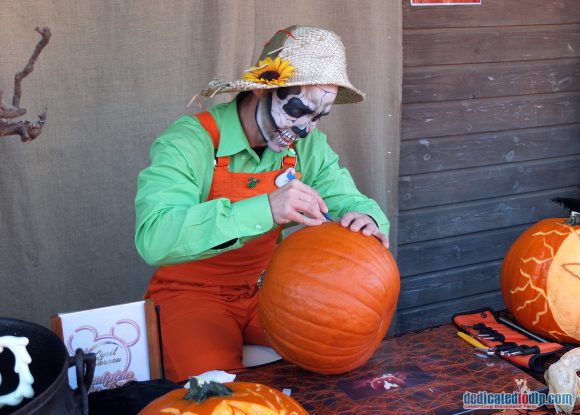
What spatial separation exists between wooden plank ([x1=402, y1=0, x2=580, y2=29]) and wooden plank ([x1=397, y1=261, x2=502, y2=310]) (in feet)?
4.64

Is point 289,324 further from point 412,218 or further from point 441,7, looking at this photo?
point 441,7

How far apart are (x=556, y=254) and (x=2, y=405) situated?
1514 mm

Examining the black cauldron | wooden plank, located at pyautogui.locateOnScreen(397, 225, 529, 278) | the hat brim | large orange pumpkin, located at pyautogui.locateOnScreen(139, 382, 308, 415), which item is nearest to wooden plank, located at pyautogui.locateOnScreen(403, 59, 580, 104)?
wooden plank, located at pyautogui.locateOnScreen(397, 225, 529, 278)

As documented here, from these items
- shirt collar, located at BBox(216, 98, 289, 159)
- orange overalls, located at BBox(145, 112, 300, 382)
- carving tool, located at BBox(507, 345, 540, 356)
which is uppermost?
shirt collar, located at BBox(216, 98, 289, 159)

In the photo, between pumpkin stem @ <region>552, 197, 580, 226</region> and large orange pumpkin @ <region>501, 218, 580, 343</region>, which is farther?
pumpkin stem @ <region>552, 197, 580, 226</region>

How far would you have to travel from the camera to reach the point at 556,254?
5.97 feet

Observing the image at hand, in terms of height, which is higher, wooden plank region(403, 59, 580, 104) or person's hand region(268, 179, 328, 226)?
wooden plank region(403, 59, 580, 104)

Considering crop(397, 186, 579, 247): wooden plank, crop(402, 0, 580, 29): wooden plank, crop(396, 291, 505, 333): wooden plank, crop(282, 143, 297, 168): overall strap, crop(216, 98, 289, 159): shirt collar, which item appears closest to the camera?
crop(216, 98, 289, 159): shirt collar

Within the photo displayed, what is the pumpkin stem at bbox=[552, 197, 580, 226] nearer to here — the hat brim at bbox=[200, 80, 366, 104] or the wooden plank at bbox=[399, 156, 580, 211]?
the hat brim at bbox=[200, 80, 366, 104]

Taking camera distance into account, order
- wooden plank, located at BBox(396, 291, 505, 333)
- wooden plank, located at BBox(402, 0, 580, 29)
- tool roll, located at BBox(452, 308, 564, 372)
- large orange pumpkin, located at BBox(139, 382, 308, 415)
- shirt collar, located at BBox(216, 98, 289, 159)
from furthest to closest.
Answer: wooden plank, located at BBox(396, 291, 505, 333)
wooden plank, located at BBox(402, 0, 580, 29)
shirt collar, located at BBox(216, 98, 289, 159)
tool roll, located at BBox(452, 308, 564, 372)
large orange pumpkin, located at BBox(139, 382, 308, 415)

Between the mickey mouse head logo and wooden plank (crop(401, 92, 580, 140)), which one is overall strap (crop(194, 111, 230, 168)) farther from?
wooden plank (crop(401, 92, 580, 140))

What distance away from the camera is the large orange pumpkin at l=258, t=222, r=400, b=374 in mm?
1552

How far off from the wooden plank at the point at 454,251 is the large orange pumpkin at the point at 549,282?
1551 millimetres

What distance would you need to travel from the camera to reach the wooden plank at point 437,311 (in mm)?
3592
